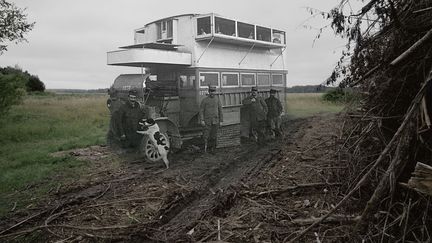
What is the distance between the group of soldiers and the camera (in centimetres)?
1199

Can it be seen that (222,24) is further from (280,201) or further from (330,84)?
(280,201)

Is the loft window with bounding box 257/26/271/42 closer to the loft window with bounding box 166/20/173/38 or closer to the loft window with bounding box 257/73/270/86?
the loft window with bounding box 257/73/270/86

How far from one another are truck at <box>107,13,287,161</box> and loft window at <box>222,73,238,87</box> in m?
0.03

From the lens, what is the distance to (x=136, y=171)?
9.73 meters

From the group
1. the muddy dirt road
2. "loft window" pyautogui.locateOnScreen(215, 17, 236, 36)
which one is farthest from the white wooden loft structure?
the muddy dirt road

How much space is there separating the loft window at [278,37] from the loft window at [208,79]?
4219 millimetres

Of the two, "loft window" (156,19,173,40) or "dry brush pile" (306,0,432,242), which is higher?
"loft window" (156,19,173,40)

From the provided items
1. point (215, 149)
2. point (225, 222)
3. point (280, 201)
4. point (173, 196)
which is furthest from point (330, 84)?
point (215, 149)

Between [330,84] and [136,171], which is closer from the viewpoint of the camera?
[330,84]

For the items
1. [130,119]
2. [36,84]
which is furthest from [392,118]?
[36,84]

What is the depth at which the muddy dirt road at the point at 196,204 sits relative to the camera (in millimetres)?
5555

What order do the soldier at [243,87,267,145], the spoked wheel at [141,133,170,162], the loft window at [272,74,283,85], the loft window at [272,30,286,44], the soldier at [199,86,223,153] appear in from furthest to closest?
the loft window at [272,74,283,85] → the loft window at [272,30,286,44] → the soldier at [243,87,267,145] → the soldier at [199,86,223,153] → the spoked wheel at [141,133,170,162]

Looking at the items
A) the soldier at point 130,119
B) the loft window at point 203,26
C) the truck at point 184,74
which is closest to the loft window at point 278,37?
the truck at point 184,74

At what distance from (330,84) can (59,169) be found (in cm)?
716
